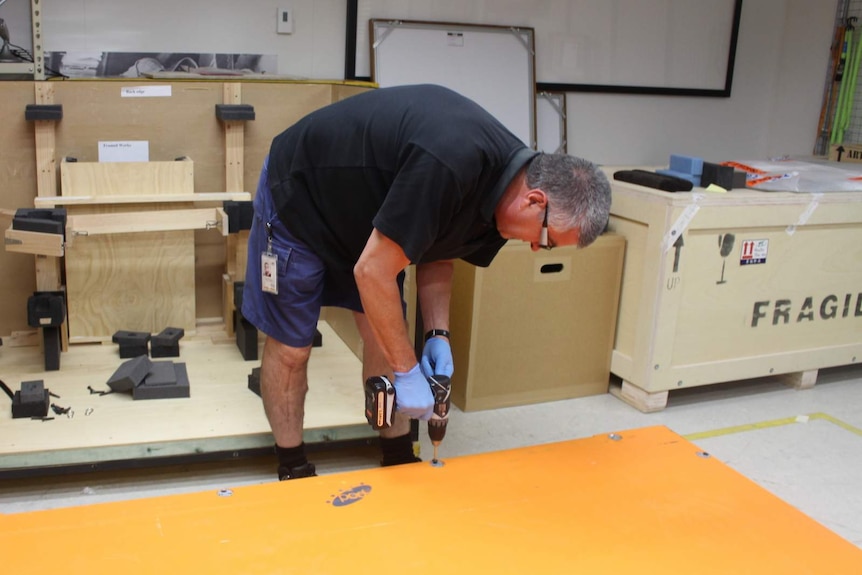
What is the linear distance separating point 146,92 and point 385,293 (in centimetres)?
178

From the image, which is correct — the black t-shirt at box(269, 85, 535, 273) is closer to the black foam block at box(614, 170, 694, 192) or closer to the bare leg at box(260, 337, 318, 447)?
the bare leg at box(260, 337, 318, 447)

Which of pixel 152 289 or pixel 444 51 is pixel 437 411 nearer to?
pixel 152 289

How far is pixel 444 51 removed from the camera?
432 centimetres

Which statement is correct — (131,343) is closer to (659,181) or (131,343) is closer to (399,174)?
(399,174)

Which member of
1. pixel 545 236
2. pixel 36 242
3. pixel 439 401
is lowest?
pixel 439 401

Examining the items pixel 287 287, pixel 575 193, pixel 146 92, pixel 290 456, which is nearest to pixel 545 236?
pixel 575 193

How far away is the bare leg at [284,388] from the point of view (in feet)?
7.78

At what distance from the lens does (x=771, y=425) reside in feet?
10.5

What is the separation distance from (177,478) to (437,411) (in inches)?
40.8

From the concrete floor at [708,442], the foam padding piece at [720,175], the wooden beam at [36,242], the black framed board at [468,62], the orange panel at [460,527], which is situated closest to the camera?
the orange panel at [460,527]

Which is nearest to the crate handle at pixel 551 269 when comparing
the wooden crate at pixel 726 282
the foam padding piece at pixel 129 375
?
the wooden crate at pixel 726 282

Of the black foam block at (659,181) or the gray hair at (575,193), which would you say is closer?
the gray hair at (575,193)

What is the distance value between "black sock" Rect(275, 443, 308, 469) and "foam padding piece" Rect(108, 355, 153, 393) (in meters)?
0.61

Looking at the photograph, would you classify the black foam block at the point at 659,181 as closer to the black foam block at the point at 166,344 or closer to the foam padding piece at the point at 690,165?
the foam padding piece at the point at 690,165
